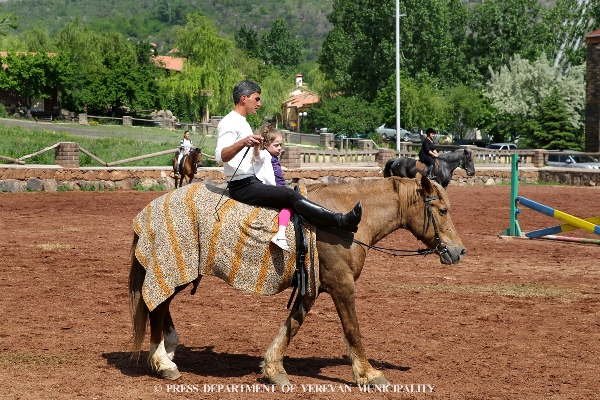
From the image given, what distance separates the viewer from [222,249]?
22.2 feet

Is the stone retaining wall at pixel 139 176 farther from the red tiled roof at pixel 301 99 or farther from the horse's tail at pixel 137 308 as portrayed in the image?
the red tiled roof at pixel 301 99

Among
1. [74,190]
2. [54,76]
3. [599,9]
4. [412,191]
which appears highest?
[599,9]

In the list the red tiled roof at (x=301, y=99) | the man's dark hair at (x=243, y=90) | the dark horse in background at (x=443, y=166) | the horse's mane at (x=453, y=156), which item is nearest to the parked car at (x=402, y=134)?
the dark horse in background at (x=443, y=166)

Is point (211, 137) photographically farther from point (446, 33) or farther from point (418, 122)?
point (446, 33)

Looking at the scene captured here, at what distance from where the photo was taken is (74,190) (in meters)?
26.4

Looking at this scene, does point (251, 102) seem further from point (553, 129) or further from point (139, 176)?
point (553, 129)

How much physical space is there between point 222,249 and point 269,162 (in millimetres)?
845

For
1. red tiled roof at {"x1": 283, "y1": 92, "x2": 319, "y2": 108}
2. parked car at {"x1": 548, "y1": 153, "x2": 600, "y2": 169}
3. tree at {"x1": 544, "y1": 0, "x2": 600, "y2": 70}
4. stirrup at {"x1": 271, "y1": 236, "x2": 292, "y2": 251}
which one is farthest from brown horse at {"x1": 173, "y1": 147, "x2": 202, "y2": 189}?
red tiled roof at {"x1": 283, "y1": 92, "x2": 319, "y2": 108}

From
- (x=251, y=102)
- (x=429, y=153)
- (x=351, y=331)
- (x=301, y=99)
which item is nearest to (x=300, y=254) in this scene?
(x=351, y=331)

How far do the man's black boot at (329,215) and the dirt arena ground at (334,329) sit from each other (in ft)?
4.47

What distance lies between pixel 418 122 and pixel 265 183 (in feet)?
197

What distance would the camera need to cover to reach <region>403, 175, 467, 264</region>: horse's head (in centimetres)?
694

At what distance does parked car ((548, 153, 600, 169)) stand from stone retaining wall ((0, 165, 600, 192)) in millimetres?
4240

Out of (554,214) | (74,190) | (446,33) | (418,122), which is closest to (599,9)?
(446,33)
